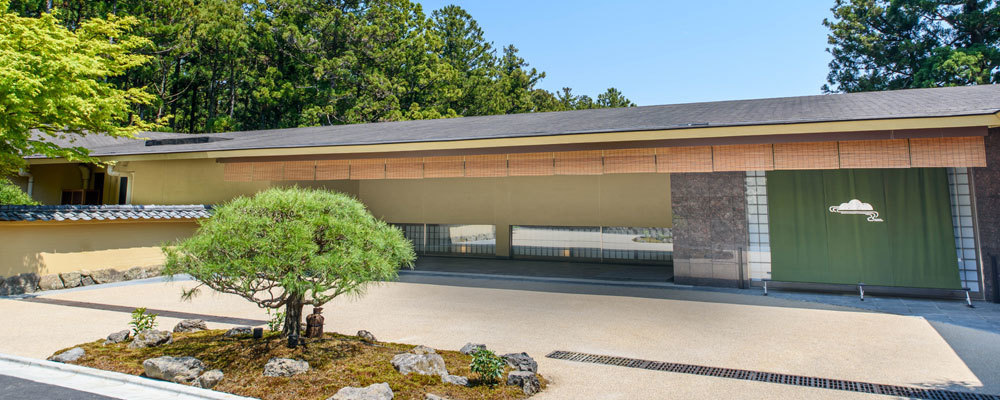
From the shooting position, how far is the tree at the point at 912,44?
28297mm

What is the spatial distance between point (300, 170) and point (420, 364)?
1106 cm

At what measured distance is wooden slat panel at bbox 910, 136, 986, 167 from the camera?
30.1ft

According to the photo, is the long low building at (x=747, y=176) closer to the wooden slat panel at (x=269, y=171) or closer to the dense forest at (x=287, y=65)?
the wooden slat panel at (x=269, y=171)

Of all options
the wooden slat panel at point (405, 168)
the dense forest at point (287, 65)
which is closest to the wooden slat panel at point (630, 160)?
the wooden slat panel at point (405, 168)

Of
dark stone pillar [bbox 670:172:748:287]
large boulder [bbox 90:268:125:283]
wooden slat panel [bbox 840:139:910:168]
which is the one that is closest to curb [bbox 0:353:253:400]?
large boulder [bbox 90:268:125:283]

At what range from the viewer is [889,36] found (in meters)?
33.0

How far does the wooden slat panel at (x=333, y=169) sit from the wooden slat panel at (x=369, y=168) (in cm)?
23

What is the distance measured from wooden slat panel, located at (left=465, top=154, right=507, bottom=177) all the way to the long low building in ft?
0.12

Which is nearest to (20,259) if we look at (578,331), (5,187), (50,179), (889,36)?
(5,187)

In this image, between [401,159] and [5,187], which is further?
[5,187]

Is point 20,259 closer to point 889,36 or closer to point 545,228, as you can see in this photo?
point 545,228

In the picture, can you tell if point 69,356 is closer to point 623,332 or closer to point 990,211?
point 623,332

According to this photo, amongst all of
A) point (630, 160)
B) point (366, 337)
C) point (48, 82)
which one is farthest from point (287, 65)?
point (366, 337)

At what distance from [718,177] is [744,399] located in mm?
7886
